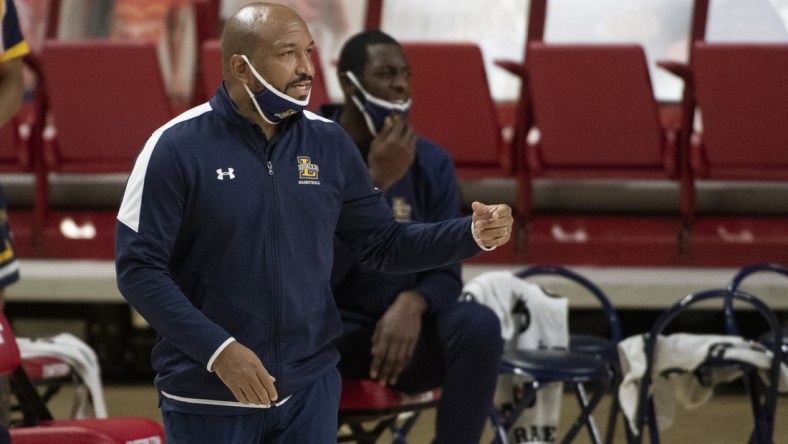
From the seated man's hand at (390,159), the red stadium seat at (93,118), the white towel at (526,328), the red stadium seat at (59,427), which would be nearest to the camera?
the red stadium seat at (59,427)

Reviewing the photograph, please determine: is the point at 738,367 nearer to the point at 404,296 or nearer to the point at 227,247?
the point at 404,296

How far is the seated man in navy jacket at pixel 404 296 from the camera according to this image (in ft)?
9.43

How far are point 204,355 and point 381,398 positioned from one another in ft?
3.45

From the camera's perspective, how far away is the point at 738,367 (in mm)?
3365

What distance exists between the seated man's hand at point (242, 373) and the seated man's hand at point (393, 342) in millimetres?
1034

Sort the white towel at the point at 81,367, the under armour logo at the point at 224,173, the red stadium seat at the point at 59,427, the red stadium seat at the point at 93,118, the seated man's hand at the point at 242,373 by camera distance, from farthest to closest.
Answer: the red stadium seat at the point at 93,118 → the white towel at the point at 81,367 → the red stadium seat at the point at 59,427 → the under armour logo at the point at 224,173 → the seated man's hand at the point at 242,373

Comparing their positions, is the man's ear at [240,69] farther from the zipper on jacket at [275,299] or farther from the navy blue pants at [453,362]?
the navy blue pants at [453,362]

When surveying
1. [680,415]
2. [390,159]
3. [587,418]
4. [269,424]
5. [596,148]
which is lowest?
[680,415]

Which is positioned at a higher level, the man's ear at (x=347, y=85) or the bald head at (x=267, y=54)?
the bald head at (x=267, y=54)

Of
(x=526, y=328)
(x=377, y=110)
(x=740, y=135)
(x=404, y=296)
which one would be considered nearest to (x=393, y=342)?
(x=404, y=296)

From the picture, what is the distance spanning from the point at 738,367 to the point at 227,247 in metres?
1.85

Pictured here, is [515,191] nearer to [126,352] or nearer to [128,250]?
[126,352]

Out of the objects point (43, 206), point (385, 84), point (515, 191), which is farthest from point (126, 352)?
point (385, 84)

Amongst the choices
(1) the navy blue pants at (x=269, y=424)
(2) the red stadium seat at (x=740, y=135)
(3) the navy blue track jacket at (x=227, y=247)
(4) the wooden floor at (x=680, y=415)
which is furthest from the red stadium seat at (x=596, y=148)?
(1) the navy blue pants at (x=269, y=424)
